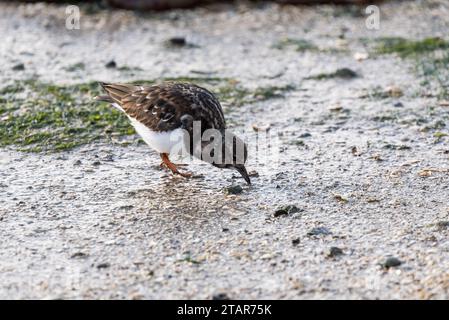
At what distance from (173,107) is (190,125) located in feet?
0.53

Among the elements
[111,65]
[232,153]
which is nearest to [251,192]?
[232,153]

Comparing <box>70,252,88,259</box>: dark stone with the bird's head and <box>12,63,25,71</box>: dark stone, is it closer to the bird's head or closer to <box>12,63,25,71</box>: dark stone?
the bird's head

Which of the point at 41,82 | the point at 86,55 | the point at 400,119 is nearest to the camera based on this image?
the point at 400,119

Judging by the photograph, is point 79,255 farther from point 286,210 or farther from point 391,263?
point 391,263

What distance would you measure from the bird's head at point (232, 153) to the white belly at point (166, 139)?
240 millimetres

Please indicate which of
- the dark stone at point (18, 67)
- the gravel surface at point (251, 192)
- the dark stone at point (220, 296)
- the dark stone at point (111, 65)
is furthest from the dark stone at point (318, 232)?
the dark stone at point (18, 67)

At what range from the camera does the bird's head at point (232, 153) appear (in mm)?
4895

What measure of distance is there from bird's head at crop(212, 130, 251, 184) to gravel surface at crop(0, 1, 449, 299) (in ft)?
0.62

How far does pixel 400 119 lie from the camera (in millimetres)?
6227

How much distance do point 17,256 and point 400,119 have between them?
314cm

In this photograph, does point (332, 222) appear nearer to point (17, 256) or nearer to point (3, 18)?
point (17, 256)

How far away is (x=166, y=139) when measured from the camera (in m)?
5.01

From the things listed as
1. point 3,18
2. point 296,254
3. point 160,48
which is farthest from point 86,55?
point 296,254

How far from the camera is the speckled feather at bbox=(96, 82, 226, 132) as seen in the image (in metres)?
5.00
